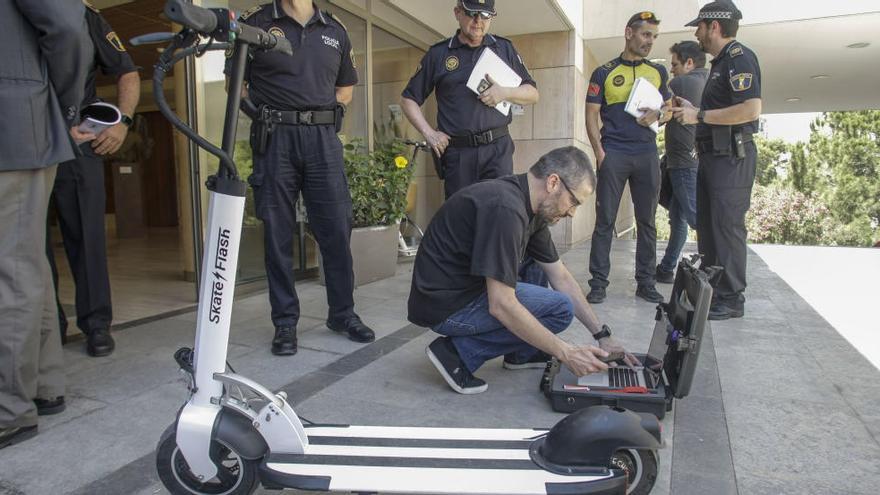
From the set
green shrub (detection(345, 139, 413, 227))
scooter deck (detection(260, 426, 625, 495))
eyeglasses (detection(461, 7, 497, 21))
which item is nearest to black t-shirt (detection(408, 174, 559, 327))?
scooter deck (detection(260, 426, 625, 495))

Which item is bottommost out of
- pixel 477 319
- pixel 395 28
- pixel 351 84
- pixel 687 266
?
pixel 477 319

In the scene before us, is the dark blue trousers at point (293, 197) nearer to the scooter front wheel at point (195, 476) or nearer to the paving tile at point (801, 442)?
the scooter front wheel at point (195, 476)

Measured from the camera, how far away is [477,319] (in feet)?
7.92

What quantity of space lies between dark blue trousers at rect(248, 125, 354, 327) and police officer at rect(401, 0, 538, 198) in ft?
2.11

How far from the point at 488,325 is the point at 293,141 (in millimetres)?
1347

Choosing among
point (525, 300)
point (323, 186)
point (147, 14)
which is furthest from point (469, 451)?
point (147, 14)

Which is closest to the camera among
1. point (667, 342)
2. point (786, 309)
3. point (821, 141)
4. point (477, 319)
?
point (667, 342)

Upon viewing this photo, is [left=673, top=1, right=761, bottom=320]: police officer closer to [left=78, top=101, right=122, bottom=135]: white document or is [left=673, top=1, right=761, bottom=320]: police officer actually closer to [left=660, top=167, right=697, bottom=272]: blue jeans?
[left=660, top=167, right=697, bottom=272]: blue jeans

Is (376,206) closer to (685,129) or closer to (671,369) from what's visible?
(685,129)

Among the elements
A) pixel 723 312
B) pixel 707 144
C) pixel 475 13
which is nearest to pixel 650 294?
pixel 723 312

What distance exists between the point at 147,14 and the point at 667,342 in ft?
20.8

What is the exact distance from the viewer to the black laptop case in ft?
6.69

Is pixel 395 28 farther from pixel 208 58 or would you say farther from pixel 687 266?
pixel 687 266

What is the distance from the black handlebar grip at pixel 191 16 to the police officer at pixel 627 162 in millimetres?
3234
